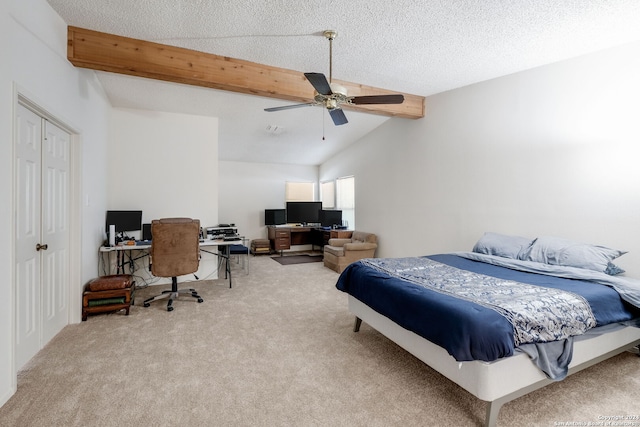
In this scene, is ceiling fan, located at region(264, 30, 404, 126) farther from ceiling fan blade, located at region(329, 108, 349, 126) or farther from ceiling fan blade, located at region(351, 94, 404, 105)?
ceiling fan blade, located at region(329, 108, 349, 126)

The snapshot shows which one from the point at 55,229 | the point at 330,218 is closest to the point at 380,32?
the point at 55,229

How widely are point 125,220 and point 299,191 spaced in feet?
15.6

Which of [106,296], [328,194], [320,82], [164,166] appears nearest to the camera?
[320,82]

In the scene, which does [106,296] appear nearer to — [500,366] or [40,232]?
[40,232]

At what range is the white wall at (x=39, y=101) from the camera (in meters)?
1.92

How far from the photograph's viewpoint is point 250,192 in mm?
7863

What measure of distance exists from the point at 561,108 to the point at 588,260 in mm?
1644

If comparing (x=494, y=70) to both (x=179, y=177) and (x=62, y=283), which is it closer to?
(x=179, y=177)

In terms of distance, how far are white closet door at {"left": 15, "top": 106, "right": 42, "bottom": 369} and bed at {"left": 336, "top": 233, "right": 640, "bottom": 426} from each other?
266 cm

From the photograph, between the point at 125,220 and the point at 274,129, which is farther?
the point at 274,129

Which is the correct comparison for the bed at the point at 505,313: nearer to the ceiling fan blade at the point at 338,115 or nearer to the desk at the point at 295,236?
the ceiling fan blade at the point at 338,115

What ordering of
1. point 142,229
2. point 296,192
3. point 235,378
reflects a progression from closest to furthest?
1. point 235,378
2. point 142,229
3. point 296,192

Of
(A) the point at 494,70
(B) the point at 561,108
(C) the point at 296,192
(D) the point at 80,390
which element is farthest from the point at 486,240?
(C) the point at 296,192

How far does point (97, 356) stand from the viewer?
2.53 metres
